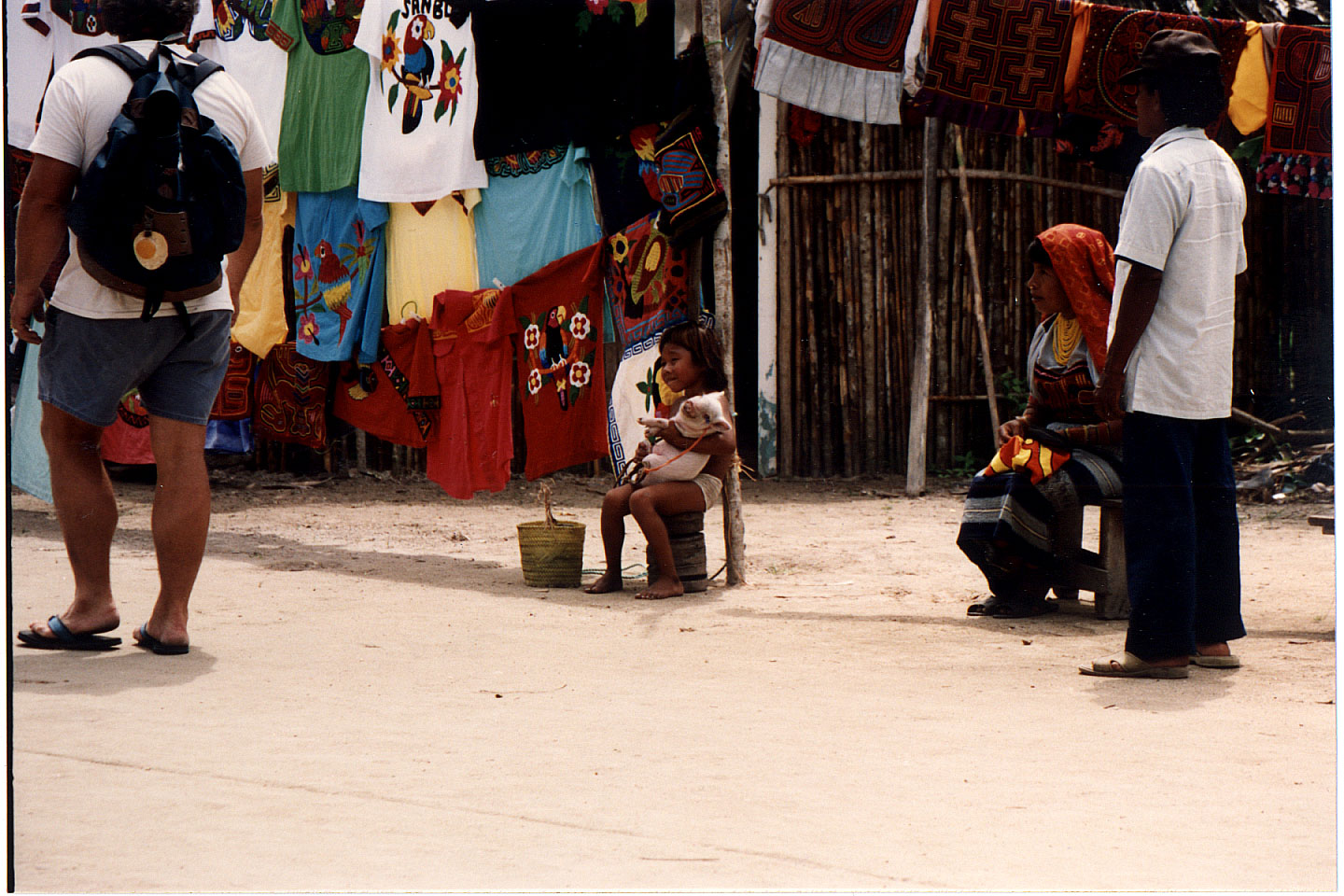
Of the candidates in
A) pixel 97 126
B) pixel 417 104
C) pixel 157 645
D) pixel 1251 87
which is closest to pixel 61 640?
pixel 157 645

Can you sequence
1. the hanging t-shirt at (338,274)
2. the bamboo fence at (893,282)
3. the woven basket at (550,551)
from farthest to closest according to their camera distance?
the bamboo fence at (893,282) → the hanging t-shirt at (338,274) → the woven basket at (550,551)

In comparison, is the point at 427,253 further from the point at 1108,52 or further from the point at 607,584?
the point at 1108,52

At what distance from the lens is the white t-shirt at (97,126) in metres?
2.89

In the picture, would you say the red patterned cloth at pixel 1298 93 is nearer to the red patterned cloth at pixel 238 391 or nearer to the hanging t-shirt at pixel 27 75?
the hanging t-shirt at pixel 27 75

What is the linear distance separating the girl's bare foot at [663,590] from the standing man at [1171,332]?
161 centimetres

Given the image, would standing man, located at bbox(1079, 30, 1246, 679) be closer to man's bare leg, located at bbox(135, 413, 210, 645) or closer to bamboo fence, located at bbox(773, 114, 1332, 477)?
man's bare leg, located at bbox(135, 413, 210, 645)

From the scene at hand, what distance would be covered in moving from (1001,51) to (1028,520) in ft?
5.22

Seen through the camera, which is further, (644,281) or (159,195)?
(644,281)

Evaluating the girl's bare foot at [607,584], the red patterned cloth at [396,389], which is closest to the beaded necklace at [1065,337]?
the girl's bare foot at [607,584]

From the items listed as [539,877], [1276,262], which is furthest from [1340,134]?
[1276,262]

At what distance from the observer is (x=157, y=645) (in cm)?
315

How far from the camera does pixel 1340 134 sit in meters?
2.24

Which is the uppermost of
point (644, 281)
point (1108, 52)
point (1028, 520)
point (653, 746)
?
point (1108, 52)

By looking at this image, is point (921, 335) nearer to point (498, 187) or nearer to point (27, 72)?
point (498, 187)
